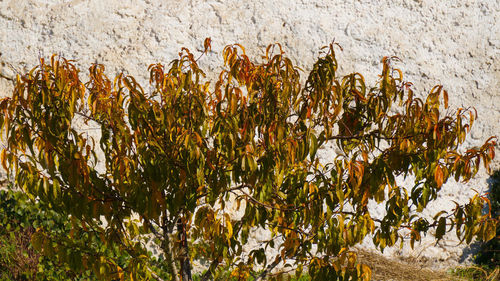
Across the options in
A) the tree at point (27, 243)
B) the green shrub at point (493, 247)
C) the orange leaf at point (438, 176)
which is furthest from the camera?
the green shrub at point (493, 247)

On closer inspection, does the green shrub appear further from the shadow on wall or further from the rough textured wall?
the rough textured wall

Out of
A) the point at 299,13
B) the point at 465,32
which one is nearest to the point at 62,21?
the point at 299,13

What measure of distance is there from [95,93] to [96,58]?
3.25 meters

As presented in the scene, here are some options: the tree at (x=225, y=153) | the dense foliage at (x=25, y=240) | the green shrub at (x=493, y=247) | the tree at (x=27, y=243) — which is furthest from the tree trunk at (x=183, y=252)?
the green shrub at (x=493, y=247)

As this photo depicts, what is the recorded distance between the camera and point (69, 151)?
8.86 feet

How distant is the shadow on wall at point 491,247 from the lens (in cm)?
662

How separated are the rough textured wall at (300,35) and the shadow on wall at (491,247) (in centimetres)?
10

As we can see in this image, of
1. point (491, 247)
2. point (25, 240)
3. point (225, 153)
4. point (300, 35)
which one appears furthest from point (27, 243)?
point (491, 247)

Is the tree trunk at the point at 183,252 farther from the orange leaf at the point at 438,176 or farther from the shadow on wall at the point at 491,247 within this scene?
the shadow on wall at the point at 491,247

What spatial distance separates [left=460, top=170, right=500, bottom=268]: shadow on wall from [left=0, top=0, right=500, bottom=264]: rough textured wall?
0.10m

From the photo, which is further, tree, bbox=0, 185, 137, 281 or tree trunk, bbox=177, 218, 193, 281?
tree, bbox=0, 185, 137, 281

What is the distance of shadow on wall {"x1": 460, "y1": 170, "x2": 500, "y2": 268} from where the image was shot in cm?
662

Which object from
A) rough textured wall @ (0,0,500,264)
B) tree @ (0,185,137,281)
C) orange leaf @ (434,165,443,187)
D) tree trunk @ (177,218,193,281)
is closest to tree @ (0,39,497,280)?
orange leaf @ (434,165,443,187)

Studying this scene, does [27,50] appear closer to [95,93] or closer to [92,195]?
[95,93]
